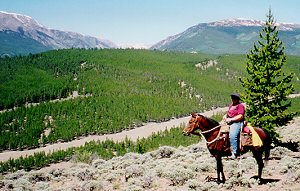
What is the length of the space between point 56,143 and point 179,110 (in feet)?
243

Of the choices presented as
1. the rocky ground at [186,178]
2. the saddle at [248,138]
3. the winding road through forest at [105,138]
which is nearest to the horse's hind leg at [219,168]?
the rocky ground at [186,178]

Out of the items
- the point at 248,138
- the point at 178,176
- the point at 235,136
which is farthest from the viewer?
the point at 178,176

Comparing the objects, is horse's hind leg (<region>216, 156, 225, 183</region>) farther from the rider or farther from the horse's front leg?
the rider

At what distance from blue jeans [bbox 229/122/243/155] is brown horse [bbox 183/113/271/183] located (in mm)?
384

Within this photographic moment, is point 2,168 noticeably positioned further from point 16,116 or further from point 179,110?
point 179,110

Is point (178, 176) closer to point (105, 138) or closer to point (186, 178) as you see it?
point (186, 178)

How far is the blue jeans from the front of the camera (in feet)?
67.5

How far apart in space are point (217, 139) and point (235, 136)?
1.10 metres

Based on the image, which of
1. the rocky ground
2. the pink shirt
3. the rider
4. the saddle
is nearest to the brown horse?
the saddle

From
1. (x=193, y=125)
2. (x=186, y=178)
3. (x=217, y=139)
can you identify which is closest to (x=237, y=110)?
(x=217, y=139)

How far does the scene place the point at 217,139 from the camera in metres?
20.9

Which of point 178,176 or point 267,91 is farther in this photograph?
point 267,91

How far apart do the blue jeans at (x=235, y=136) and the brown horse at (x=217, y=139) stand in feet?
1.26

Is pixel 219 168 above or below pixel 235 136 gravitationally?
below
